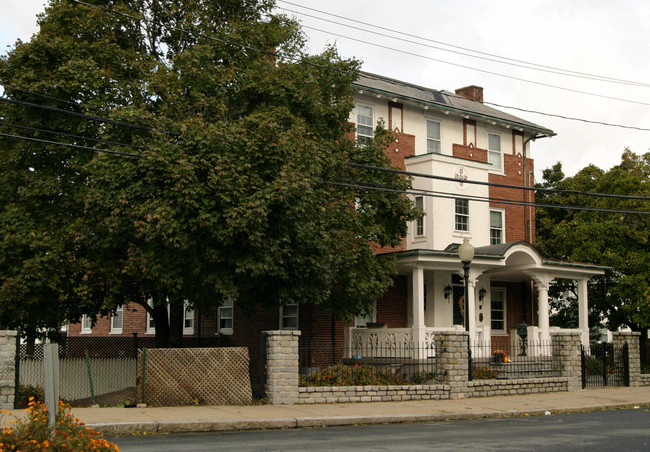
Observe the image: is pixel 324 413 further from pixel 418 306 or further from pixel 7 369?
pixel 418 306

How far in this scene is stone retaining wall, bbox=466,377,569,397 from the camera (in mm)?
20031

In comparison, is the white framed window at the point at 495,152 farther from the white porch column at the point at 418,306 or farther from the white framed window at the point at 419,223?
the white porch column at the point at 418,306

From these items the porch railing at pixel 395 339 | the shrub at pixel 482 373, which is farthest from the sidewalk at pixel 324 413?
the porch railing at pixel 395 339

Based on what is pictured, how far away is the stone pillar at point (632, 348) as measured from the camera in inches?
920

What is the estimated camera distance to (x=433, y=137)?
30250 mm

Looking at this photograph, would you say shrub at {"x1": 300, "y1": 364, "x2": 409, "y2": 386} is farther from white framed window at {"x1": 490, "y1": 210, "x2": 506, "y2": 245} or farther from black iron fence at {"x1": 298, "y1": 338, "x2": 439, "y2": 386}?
white framed window at {"x1": 490, "y1": 210, "x2": 506, "y2": 245}

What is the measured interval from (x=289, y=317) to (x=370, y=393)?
8.33 metres

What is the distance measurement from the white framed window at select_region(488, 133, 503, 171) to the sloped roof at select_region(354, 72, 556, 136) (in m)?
0.85

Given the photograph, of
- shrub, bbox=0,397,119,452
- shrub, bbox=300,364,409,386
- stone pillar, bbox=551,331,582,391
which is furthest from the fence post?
stone pillar, bbox=551,331,582,391

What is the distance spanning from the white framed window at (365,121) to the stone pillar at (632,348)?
443 inches

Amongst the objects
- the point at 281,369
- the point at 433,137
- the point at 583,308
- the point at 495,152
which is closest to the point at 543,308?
the point at 583,308

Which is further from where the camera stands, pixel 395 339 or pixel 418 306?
pixel 418 306

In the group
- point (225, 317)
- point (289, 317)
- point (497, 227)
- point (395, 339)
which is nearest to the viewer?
point (395, 339)

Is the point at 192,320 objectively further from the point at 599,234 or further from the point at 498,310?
the point at 599,234
